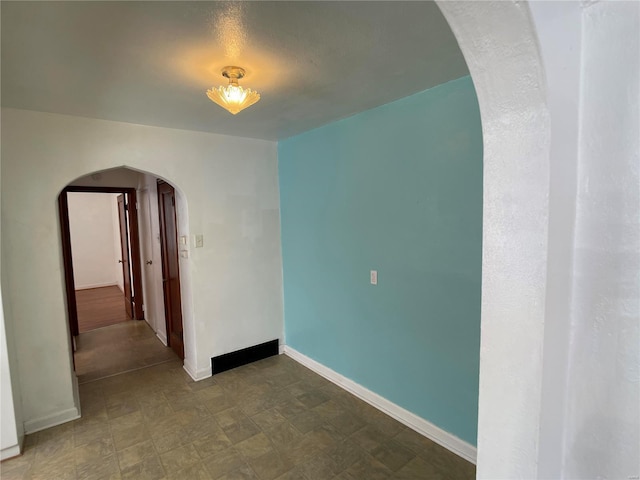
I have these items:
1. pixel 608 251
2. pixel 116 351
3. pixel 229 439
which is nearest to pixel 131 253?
pixel 116 351

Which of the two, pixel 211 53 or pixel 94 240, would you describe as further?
pixel 94 240

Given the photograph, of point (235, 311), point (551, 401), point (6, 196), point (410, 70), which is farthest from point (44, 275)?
point (551, 401)

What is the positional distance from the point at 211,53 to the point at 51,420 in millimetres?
2956

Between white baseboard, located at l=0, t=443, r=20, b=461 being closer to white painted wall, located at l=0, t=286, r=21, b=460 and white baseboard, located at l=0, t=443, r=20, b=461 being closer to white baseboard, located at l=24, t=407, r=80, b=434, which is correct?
white painted wall, located at l=0, t=286, r=21, b=460

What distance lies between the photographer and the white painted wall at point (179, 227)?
93.9 inches

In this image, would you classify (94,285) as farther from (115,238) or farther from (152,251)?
(152,251)

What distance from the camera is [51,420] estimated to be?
8.27 ft

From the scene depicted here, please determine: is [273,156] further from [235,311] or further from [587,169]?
[587,169]

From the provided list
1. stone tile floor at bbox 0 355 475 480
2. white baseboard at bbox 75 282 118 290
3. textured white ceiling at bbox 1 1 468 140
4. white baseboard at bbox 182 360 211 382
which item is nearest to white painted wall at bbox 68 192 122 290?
white baseboard at bbox 75 282 118 290

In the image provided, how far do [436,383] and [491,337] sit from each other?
161 centimetres

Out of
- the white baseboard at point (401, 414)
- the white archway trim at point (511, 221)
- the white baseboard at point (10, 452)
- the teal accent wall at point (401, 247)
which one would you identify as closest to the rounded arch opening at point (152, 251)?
the white baseboard at point (10, 452)

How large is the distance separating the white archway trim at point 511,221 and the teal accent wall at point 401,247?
120cm

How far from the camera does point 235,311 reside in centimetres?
340

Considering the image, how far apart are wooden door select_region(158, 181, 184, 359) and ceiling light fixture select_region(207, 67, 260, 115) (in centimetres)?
188
